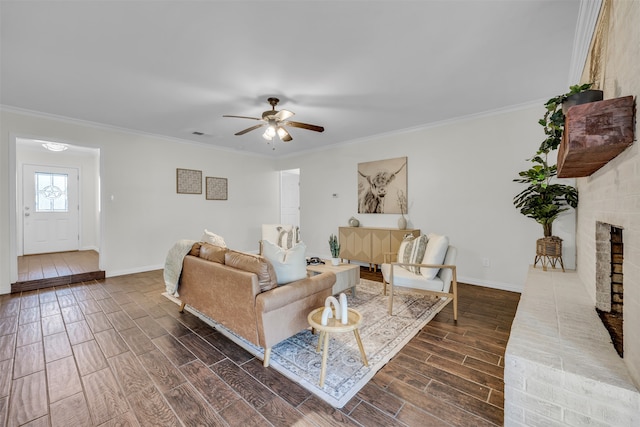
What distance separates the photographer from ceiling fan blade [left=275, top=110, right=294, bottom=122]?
309 centimetres

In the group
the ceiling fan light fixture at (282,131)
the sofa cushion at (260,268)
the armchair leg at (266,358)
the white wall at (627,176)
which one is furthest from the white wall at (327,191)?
the armchair leg at (266,358)

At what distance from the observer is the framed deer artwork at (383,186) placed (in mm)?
4805

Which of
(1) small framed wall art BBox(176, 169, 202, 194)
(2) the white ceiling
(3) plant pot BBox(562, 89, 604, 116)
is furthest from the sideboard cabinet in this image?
(1) small framed wall art BBox(176, 169, 202, 194)

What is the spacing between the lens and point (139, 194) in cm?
496

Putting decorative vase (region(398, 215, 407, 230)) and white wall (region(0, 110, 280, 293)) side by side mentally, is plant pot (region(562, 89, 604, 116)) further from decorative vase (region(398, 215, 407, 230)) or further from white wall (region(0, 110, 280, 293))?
white wall (region(0, 110, 280, 293))

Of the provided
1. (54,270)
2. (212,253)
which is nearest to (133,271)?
(54,270)

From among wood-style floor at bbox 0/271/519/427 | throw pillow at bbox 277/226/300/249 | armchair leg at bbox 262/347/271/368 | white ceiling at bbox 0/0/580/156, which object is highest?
white ceiling at bbox 0/0/580/156

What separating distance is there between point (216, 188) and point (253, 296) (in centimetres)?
459

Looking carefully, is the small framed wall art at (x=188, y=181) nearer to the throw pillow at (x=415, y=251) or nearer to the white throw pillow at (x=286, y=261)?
the white throw pillow at (x=286, y=261)

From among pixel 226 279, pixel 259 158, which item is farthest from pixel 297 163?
pixel 226 279

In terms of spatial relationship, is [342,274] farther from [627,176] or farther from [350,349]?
[627,176]

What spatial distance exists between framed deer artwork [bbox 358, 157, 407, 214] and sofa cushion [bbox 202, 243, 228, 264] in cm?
327

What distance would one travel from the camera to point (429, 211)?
452cm

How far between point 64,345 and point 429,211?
4.79m
